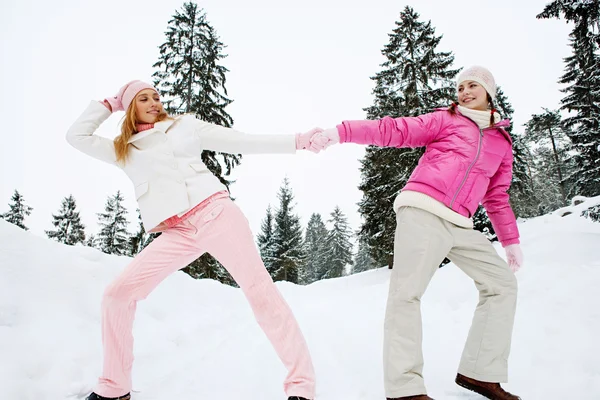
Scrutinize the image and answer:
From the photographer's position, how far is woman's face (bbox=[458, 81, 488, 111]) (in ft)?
9.76

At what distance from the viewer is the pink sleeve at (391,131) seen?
266 cm

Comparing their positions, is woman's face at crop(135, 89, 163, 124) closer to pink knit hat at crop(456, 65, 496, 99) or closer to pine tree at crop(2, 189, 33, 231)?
pink knit hat at crop(456, 65, 496, 99)

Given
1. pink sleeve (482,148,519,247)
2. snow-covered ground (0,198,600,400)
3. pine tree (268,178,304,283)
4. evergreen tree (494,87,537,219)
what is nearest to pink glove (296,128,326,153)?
pink sleeve (482,148,519,247)

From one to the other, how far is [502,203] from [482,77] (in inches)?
44.0

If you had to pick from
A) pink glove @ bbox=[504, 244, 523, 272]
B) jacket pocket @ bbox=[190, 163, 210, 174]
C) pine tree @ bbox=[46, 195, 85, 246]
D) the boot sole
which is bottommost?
the boot sole

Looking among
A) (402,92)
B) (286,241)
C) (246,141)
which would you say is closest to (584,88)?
(402,92)

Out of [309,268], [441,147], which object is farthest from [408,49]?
[309,268]

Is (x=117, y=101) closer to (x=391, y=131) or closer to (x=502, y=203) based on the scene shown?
(x=391, y=131)

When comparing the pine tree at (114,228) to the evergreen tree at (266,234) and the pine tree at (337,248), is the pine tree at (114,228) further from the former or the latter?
the pine tree at (337,248)

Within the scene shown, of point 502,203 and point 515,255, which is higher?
point 502,203

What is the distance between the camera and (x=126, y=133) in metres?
2.72

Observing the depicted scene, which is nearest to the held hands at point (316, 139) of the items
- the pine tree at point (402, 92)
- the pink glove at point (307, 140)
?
the pink glove at point (307, 140)

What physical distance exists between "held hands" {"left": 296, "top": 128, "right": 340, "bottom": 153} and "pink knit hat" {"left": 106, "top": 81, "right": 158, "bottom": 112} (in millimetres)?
1395

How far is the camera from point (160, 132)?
271 cm
